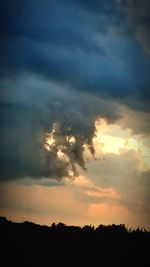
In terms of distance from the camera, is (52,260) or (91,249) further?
(91,249)

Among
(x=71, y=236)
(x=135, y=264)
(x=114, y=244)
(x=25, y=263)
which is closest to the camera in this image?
(x=135, y=264)

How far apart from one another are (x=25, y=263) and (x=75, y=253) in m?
30.1

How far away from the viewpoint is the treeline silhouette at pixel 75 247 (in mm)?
162250

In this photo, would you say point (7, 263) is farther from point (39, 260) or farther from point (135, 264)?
point (135, 264)

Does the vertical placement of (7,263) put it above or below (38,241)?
below

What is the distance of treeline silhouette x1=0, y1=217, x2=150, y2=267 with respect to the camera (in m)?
162

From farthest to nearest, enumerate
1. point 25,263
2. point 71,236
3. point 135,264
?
point 71,236
point 25,263
point 135,264

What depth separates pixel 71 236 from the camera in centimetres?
19650

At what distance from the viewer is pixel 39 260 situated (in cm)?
16750

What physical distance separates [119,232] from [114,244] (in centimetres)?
1222

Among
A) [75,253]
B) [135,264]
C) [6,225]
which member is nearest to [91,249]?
[75,253]

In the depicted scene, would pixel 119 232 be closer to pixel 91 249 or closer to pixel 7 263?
pixel 91 249

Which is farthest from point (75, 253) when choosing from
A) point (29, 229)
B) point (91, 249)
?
point (29, 229)

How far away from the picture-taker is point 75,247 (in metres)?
185
